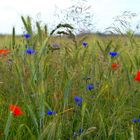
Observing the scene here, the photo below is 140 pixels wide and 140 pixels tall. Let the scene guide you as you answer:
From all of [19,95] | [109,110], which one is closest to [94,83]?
[109,110]

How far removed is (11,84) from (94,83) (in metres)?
0.43

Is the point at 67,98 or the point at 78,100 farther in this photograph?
the point at 78,100

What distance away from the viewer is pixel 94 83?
1.96 metres

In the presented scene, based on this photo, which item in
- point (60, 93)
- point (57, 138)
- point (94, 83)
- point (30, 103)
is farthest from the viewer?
point (94, 83)

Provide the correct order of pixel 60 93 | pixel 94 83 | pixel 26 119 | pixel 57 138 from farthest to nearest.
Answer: pixel 94 83
pixel 60 93
pixel 26 119
pixel 57 138

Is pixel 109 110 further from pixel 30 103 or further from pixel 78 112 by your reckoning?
pixel 30 103

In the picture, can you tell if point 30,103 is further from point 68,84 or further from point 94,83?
point 94,83

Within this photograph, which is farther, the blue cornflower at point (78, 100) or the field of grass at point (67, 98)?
the blue cornflower at point (78, 100)

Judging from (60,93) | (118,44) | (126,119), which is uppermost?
(118,44)

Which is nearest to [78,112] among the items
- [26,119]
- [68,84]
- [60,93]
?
[60,93]

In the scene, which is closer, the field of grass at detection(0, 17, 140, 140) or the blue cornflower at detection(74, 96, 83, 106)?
the field of grass at detection(0, 17, 140, 140)

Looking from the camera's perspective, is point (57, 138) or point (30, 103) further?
point (30, 103)

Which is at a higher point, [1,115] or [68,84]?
[68,84]

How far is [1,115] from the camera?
170 centimetres
